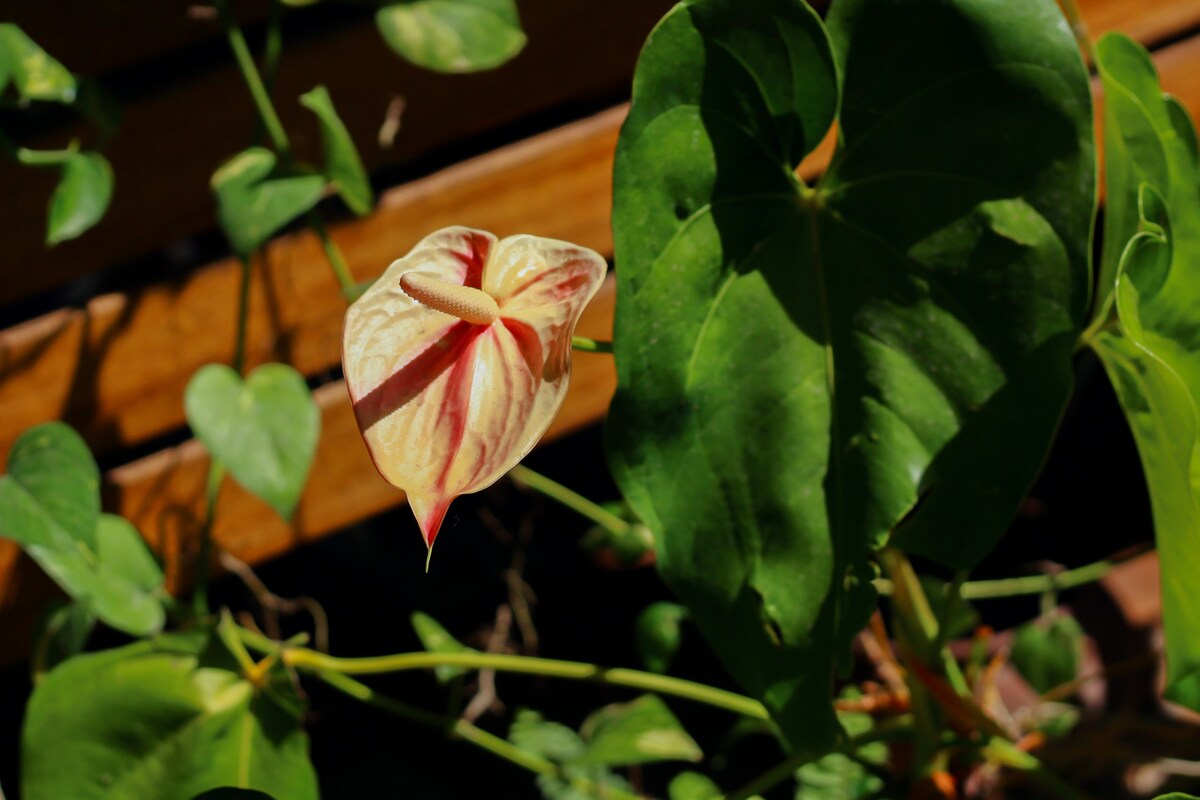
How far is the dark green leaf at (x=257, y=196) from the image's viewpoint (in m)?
0.65

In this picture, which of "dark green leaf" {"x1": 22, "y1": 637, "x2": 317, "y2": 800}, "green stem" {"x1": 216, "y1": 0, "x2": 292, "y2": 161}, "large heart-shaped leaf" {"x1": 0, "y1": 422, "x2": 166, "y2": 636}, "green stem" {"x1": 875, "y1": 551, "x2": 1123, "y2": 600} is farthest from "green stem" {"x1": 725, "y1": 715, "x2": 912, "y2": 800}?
"green stem" {"x1": 216, "y1": 0, "x2": 292, "y2": 161}

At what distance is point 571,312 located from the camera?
14.7 inches

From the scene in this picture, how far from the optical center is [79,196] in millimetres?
673

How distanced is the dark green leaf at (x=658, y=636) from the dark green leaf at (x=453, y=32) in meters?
0.46

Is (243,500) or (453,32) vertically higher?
(453,32)

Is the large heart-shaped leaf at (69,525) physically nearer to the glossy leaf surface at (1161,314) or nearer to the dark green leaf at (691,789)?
the dark green leaf at (691,789)

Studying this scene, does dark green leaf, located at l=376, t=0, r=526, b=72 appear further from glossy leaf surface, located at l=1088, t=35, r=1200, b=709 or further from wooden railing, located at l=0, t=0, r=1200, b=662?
glossy leaf surface, located at l=1088, t=35, r=1200, b=709

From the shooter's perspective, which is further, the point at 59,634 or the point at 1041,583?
the point at 1041,583

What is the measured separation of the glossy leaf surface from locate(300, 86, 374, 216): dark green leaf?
44cm

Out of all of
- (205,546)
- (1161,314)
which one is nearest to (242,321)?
(205,546)

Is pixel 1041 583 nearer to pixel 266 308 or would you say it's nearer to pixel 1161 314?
pixel 1161 314

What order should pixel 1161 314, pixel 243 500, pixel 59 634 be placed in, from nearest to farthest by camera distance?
pixel 1161 314
pixel 59 634
pixel 243 500

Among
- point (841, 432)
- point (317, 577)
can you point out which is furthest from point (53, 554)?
point (841, 432)

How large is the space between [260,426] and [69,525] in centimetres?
13
